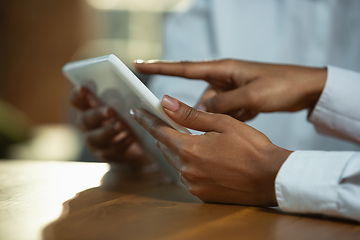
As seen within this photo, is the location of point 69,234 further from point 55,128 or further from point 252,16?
point 55,128

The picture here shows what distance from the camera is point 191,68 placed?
65 centimetres

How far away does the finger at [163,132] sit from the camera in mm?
424

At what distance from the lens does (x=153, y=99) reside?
41 centimetres

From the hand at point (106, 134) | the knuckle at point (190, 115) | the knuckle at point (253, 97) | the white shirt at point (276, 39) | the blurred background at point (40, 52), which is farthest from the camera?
the blurred background at point (40, 52)

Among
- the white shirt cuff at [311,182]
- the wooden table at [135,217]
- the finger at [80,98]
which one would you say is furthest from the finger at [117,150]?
the white shirt cuff at [311,182]

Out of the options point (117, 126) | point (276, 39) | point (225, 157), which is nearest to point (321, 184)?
point (225, 157)

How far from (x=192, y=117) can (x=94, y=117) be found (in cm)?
38

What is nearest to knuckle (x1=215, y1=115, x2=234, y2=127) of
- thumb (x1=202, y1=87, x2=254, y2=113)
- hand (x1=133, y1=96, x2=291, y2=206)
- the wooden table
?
hand (x1=133, y1=96, x2=291, y2=206)

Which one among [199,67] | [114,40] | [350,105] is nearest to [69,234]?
[199,67]

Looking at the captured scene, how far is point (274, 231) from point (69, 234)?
0.65 feet

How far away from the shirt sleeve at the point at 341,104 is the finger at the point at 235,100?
15 cm

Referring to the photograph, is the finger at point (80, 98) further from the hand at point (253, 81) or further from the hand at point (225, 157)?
the hand at point (225, 157)

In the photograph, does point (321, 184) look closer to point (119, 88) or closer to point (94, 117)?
point (119, 88)

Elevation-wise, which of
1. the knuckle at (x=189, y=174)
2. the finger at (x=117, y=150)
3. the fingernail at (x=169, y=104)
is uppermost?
the fingernail at (x=169, y=104)
